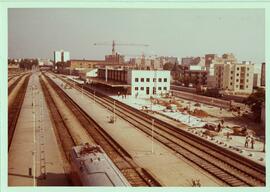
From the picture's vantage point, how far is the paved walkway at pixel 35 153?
8.91 metres

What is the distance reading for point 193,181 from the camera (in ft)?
28.7

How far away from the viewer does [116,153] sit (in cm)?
1095

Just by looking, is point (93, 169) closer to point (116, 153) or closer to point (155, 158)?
point (155, 158)

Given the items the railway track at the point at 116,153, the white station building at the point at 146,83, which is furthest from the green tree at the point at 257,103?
the railway track at the point at 116,153

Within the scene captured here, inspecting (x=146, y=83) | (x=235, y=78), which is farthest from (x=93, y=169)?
(x=235, y=78)

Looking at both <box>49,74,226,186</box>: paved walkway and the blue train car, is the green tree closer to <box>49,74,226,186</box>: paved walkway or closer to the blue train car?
<box>49,74,226,186</box>: paved walkway

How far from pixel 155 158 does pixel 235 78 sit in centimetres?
2379

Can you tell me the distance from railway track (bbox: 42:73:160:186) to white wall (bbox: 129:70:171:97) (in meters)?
7.39

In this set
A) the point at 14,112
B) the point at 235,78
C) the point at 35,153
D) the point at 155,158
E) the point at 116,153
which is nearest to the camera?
the point at 155,158

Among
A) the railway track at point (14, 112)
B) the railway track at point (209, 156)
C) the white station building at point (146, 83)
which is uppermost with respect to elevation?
the white station building at point (146, 83)

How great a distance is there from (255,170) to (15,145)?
7.76m

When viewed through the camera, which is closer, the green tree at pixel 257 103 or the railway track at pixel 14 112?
the railway track at pixel 14 112

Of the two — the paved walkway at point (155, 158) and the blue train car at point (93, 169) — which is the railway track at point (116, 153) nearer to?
the paved walkway at point (155, 158)

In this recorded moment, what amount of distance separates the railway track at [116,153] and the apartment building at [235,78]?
60.0ft
